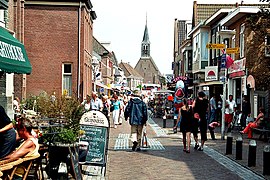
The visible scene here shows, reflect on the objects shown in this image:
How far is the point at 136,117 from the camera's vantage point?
1571 centimetres

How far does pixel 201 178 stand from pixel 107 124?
232 centimetres

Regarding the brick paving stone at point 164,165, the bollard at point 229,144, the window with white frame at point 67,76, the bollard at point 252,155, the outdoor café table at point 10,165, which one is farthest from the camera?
the window with white frame at point 67,76

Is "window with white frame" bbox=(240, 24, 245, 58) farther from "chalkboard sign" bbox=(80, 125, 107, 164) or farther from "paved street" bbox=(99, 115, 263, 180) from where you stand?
"chalkboard sign" bbox=(80, 125, 107, 164)

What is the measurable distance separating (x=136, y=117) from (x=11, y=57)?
636cm

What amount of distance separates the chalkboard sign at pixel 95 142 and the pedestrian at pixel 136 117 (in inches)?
175

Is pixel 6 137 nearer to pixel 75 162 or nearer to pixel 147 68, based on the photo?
pixel 75 162

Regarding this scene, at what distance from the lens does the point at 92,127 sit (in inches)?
442

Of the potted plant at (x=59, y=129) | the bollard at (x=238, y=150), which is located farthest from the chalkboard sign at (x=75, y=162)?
the bollard at (x=238, y=150)

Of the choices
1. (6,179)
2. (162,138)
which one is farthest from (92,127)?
(162,138)

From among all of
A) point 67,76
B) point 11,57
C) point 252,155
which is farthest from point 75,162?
point 67,76

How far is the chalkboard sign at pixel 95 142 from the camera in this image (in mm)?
11172

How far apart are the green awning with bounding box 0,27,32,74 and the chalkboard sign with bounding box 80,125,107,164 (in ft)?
6.07

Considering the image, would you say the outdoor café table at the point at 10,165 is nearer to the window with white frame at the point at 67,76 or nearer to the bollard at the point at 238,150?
the bollard at the point at 238,150

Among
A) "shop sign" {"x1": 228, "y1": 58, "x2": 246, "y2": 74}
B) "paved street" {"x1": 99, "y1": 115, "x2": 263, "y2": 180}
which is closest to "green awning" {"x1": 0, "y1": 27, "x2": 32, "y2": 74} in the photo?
"paved street" {"x1": 99, "y1": 115, "x2": 263, "y2": 180}
